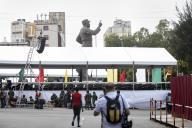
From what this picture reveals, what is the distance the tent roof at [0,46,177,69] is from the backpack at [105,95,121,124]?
120 ft

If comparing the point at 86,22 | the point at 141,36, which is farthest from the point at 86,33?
the point at 141,36

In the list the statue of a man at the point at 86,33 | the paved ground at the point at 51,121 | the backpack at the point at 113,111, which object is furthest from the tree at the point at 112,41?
the backpack at the point at 113,111

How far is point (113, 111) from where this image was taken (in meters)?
10.8

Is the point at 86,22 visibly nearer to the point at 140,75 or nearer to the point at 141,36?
the point at 140,75

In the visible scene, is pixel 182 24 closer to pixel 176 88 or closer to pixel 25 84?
pixel 176 88

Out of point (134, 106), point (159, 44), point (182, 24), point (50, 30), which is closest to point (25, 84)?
point (134, 106)

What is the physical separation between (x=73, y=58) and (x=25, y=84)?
13.9 ft

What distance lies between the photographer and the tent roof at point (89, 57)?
4762cm

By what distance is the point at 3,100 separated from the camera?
45562 mm

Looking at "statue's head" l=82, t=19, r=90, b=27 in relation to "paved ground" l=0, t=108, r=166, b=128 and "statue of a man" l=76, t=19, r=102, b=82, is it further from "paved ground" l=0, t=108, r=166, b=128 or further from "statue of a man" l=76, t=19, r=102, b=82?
"paved ground" l=0, t=108, r=166, b=128

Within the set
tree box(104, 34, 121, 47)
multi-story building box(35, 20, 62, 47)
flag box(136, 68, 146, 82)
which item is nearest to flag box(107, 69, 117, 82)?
flag box(136, 68, 146, 82)

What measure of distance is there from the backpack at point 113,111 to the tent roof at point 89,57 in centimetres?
3664

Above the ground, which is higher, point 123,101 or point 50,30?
point 50,30

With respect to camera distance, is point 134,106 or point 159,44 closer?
point 134,106
